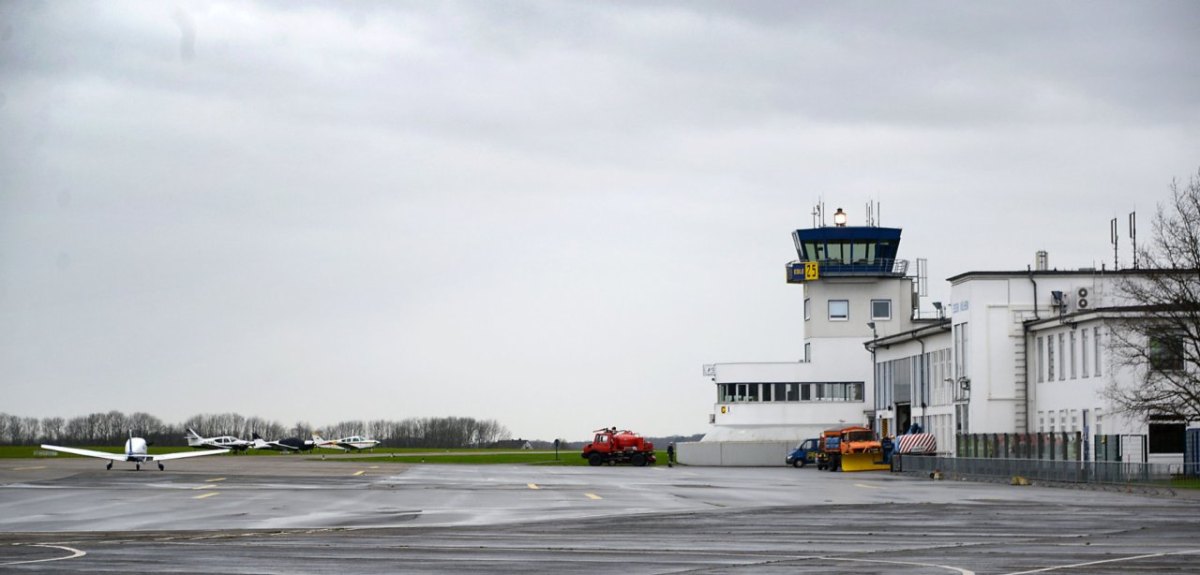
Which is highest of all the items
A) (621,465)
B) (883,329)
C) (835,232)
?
(835,232)

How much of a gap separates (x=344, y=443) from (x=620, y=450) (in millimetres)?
62108

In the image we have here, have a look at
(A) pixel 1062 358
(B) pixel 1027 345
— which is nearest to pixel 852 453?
(B) pixel 1027 345

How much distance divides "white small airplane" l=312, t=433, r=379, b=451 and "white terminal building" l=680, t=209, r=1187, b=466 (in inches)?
2190

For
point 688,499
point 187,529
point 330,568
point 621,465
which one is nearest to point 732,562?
point 330,568

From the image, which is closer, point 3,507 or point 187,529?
point 187,529

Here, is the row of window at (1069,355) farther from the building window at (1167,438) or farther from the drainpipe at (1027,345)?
the building window at (1167,438)

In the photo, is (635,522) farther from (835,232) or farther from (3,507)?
(835,232)

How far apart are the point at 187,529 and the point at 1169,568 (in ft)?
49.0

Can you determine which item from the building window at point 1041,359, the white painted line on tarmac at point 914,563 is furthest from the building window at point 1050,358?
the white painted line on tarmac at point 914,563

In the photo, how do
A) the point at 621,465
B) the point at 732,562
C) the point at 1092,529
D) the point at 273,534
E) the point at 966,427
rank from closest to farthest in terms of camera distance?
the point at 732,562
the point at 273,534
the point at 1092,529
the point at 966,427
the point at 621,465

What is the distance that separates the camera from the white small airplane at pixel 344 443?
14488 centimetres

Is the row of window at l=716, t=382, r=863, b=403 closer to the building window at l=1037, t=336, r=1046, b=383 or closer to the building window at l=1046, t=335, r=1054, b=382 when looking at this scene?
the building window at l=1037, t=336, r=1046, b=383

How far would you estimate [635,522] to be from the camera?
2764 cm

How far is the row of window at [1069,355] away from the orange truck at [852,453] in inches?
382
